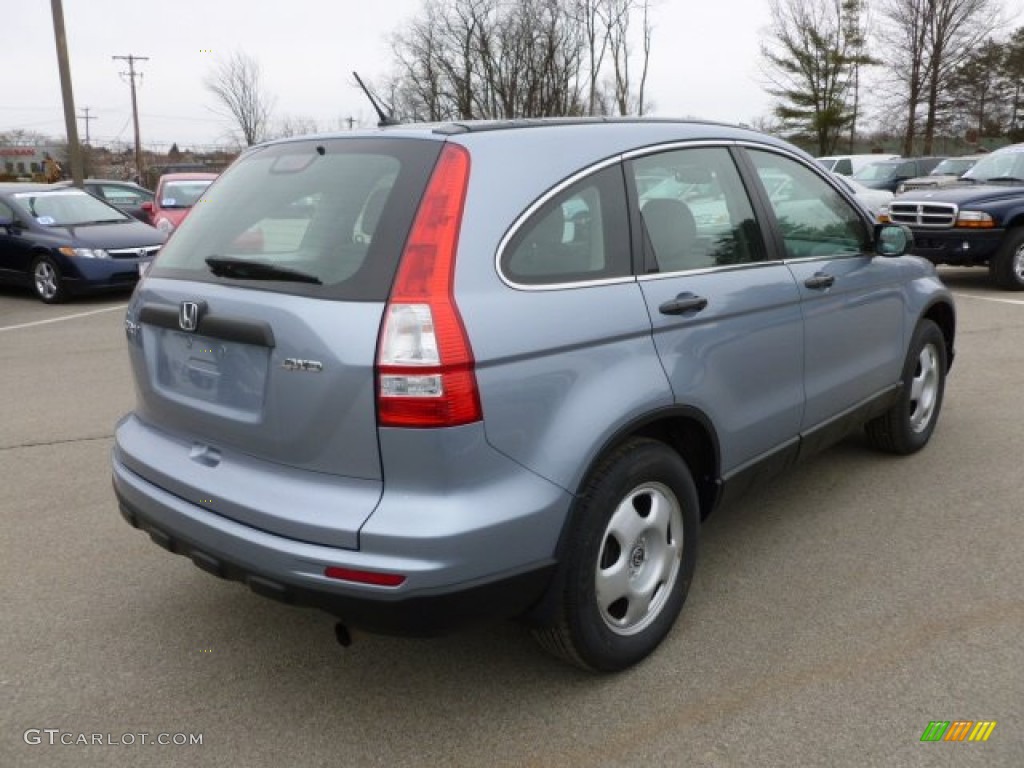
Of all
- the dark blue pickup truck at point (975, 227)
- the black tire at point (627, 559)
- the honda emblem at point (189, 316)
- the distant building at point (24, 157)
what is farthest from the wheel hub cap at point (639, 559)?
the distant building at point (24, 157)

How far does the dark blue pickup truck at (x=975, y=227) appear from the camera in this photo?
10594 millimetres

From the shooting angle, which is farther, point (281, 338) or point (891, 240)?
point (891, 240)

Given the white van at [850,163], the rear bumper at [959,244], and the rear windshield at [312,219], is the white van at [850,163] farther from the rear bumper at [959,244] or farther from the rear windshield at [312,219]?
the rear windshield at [312,219]

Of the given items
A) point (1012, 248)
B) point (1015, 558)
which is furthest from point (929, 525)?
point (1012, 248)

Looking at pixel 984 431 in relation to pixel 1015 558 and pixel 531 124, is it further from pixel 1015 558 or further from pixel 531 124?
pixel 531 124

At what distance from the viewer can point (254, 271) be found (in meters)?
2.59

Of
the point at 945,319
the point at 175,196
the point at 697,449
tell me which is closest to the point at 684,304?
the point at 697,449

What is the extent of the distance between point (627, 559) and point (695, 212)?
125 cm

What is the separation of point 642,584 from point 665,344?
30.7 inches

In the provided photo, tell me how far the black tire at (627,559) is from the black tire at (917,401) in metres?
2.11

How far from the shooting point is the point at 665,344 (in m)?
2.78

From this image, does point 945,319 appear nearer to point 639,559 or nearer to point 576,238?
point 639,559

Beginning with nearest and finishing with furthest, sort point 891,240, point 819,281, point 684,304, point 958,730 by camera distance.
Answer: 1. point 958,730
2. point 684,304
3. point 819,281
4. point 891,240

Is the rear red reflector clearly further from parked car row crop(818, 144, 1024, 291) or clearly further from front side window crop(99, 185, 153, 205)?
front side window crop(99, 185, 153, 205)
